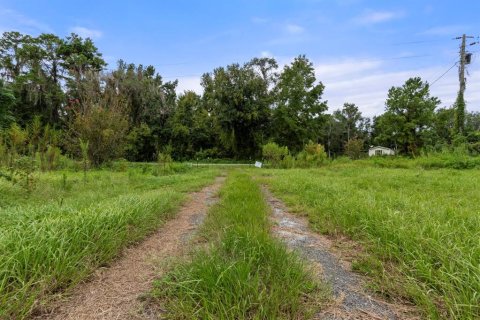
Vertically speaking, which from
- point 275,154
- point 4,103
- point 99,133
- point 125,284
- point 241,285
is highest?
point 4,103

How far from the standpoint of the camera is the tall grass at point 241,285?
1373 millimetres

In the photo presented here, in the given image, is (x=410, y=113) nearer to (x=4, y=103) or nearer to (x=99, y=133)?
(x=99, y=133)

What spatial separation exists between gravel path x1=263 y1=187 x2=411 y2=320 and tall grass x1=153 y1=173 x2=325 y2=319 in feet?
0.43

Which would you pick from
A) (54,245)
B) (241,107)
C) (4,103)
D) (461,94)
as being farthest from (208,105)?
(54,245)

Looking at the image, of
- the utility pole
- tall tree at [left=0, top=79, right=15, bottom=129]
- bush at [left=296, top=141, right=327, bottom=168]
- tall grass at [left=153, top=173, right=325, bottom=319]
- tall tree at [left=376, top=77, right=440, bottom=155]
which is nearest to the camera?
tall grass at [left=153, top=173, right=325, bottom=319]

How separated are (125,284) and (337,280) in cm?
149

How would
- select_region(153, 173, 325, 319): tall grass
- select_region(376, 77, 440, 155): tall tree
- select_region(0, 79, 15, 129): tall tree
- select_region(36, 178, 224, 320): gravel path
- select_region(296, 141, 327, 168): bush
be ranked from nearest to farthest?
select_region(153, 173, 325, 319): tall grass, select_region(36, 178, 224, 320): gravel path, select_region(0, 79, 15, 129): tall tree, select_region(296, 141, 327, 168): bush, select_region(376, 77, 440, 155): tall tree

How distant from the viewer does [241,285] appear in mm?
1496

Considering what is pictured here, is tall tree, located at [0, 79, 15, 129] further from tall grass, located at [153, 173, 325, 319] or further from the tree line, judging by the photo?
tall grass, located at [153, 173, 325, 319]

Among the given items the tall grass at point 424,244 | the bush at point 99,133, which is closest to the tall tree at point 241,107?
the bush at point 99,133

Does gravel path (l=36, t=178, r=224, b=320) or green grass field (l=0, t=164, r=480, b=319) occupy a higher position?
green grass field (l=0, t=164, r=480, b=319)

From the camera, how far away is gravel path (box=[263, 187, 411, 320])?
1.43 m

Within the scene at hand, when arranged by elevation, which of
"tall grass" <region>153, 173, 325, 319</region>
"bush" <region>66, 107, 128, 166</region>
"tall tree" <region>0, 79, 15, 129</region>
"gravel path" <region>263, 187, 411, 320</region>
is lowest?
"gravel path" <region>263, 187, 411, 320</region>

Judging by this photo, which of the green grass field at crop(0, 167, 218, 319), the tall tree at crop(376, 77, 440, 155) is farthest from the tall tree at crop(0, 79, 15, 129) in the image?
the tall tree at crop(376, 77, 440, 155)
